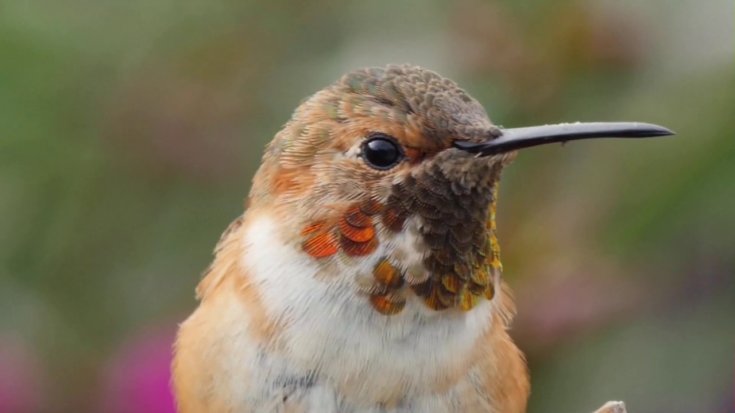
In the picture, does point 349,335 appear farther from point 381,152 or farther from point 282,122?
point 282,122

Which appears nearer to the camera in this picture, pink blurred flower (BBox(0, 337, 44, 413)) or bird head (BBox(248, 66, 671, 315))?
bird head (BBox(248, 66, 671, 315))

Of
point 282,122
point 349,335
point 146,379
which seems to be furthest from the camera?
point 282,122

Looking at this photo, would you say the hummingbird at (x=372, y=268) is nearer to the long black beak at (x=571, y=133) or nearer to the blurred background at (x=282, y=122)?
the long black beak at (x=571, y=133)

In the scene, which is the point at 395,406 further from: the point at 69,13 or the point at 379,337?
the point at 69,13

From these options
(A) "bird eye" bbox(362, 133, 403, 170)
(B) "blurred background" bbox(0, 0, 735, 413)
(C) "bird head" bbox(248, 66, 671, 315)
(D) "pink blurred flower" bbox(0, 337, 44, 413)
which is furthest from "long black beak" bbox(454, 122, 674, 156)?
(D) "pink blurred flower" bbox(0, 337, 44, 413)

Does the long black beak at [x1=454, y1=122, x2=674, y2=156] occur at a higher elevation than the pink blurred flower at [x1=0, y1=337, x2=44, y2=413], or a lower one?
higher

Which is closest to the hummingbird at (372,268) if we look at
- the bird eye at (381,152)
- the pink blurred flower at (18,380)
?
the bird eye at (381,152)

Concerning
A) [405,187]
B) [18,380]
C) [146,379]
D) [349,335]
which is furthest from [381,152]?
[18,380]

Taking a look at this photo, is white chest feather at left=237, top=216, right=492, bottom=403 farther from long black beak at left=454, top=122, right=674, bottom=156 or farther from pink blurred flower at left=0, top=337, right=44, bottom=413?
pink blurred flower at left=0, top=337, right=44, bottom=413
